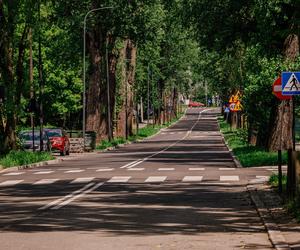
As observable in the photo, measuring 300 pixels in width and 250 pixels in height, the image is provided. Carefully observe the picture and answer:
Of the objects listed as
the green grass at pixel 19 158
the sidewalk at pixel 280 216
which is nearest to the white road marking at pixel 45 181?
the sidewalk at pixel 280 216

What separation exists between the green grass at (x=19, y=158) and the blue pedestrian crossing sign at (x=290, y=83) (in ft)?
66.9

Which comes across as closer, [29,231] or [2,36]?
[29,231]

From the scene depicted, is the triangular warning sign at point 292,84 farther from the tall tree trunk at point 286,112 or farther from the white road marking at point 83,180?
the tall tree trunk at point 286,112

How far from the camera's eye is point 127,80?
8588cm

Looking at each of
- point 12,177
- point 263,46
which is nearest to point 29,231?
point 12,177

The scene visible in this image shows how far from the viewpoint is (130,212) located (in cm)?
A: 1747

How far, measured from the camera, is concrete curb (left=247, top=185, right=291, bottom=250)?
12.0 m

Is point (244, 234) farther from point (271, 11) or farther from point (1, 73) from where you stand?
point (1, 73)

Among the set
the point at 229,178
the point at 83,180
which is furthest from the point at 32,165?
the point at 229,178

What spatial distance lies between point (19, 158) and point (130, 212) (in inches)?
950

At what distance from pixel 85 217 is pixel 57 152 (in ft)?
143

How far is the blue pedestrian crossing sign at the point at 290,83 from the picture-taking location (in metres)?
19.8

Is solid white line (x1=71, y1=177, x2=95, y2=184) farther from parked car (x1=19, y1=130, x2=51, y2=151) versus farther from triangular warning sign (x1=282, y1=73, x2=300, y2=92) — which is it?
parked car (x1=19, y1=130, x2=51, y2=151)

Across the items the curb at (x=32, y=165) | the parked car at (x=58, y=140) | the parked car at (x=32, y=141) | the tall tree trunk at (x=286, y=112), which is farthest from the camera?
the parked car at (x=58, y=140)
